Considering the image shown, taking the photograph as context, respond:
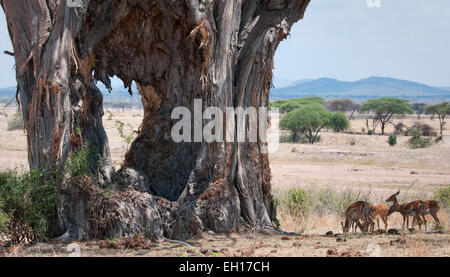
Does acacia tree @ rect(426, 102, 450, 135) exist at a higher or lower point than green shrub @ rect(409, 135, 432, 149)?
higher

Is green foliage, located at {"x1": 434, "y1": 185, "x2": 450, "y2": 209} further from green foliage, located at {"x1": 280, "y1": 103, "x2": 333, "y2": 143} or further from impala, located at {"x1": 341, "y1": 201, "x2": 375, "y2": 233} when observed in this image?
green foliage, located at {"x1": 280, "y1": 103, "x2": 333, "y2": 143}

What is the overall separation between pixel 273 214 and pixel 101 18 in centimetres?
408

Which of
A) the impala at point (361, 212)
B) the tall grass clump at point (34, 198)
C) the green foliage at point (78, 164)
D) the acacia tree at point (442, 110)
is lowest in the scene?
the impala at point (361, 212)

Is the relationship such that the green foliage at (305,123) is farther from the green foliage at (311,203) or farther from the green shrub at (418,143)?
the green foliage at (311,203)

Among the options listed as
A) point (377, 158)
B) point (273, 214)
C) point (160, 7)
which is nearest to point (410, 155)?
point (377, 158)

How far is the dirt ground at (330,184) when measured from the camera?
6.64 meters

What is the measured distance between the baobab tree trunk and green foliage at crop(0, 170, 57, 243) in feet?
0.69

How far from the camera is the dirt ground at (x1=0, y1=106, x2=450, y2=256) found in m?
6.64

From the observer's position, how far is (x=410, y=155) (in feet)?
88.8

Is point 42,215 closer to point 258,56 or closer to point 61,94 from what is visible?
point 61,94

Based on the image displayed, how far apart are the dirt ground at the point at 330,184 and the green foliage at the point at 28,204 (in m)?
0.36

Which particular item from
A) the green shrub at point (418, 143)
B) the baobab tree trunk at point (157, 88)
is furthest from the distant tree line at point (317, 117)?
the baobab tree trunk at point (157, 88)

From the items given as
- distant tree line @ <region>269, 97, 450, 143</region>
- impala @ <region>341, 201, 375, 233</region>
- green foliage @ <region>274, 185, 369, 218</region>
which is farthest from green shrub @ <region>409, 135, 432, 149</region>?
impala @ <region>341, 201, 375, 233</region>

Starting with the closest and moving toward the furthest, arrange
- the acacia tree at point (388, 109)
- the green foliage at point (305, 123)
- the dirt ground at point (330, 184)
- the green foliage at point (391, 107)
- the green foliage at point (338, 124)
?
the dirt ground at point (330, 184) → the green foliage at point (305, 123) → the green foliage at point (338, 124) → the acacia tree at point (388, 109) → the green foliage at point (391, 107)
